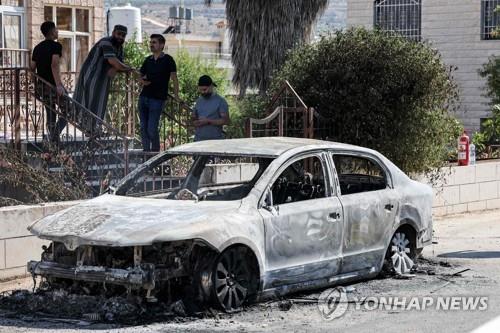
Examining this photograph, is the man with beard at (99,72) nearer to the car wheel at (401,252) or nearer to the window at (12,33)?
the car wheel at (401,252)

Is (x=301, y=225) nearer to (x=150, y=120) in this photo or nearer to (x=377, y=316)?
(x=377, y=316)

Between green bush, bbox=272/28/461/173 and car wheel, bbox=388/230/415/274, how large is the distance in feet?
15.4

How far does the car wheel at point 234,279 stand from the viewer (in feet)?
27.8

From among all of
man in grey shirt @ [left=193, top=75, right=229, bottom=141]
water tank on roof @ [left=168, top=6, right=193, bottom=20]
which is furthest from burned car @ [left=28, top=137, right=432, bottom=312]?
water tank on roof @ [left=168, top=6, right=193, bottom=20]

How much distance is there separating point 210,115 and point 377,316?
5.56 m

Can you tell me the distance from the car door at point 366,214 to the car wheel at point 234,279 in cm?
132

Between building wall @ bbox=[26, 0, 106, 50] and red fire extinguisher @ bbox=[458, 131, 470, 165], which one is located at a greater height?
building wall @ bbox=[26, 0, 106, 50]

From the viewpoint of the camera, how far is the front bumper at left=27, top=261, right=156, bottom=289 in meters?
8.12

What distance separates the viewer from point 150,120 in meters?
14.3

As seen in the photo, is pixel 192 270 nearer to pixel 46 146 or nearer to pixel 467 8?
pixel 46 146

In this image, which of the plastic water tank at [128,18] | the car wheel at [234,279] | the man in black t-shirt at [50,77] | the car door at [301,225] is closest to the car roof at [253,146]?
the car door at [301,225]

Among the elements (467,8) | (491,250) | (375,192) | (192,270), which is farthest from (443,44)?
(192,270)

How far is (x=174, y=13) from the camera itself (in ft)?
242

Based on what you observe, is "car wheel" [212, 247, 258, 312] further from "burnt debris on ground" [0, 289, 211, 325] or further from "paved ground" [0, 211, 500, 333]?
"burnt debris on ground" [0, 289, 211, 325]
